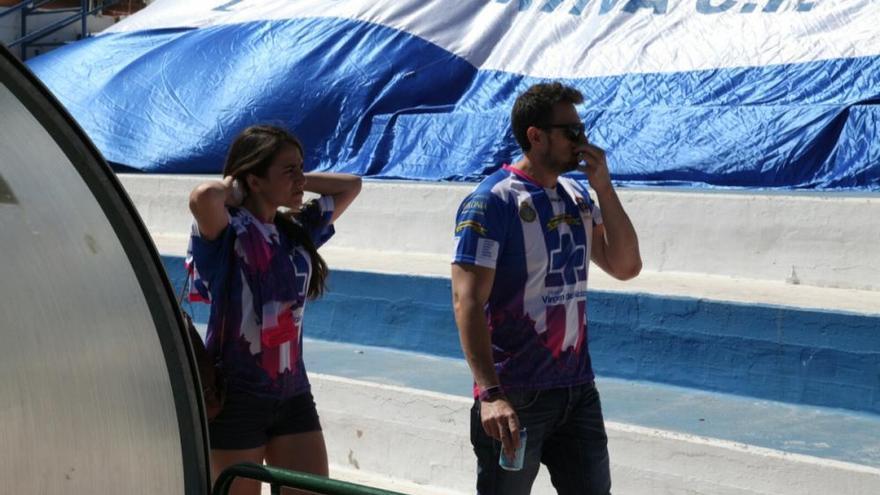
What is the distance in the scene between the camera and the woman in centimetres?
339

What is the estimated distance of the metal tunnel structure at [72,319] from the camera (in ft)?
6.29

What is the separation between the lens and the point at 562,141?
11.2 ft

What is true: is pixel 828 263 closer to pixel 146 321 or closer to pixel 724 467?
pixel 724 467

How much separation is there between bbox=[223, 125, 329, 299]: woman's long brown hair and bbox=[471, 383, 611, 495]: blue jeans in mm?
653

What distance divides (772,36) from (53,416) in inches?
278

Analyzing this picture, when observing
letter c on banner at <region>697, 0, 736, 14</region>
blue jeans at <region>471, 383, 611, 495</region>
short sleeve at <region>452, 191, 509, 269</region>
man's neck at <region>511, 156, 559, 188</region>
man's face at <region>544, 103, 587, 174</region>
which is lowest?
letter c on banner at <region>697, 0, 736, 14</region>

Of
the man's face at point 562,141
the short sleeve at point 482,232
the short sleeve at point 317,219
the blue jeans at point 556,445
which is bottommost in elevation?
the blue jeans at point 556,445

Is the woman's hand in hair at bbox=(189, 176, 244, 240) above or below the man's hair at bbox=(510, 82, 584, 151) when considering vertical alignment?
below

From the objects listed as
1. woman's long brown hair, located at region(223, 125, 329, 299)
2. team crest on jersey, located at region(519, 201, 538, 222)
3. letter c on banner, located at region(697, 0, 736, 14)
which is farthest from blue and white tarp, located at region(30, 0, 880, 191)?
woman's long brown hair, located at region(223, 125, 329, 299)

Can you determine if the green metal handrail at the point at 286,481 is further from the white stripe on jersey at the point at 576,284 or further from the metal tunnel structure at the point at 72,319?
the white stripe on jersey at the point at 576,284

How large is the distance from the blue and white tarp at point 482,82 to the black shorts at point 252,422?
4.66 metres

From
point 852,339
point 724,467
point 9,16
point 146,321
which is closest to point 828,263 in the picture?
point 852,339

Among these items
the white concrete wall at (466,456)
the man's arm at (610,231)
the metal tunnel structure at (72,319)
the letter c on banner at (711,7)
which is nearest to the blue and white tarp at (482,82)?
the letter c on banner at (711,7)

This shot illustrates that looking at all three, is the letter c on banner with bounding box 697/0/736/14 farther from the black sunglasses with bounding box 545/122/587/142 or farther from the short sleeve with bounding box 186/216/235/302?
the short sleeve with bounding box 186/216/235/302
